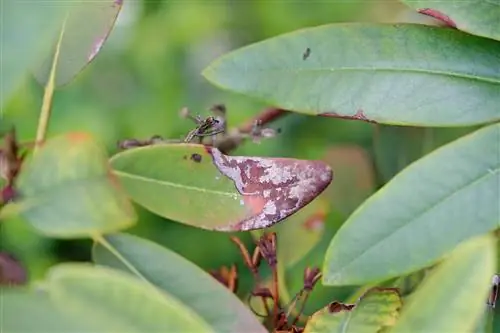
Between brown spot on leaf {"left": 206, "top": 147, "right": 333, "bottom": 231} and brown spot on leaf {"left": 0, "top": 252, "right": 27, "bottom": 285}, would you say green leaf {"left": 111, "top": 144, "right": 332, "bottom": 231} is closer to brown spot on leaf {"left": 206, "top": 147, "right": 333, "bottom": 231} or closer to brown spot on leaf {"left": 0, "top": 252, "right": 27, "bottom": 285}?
brown spot on leaf {"left": 206, "top": 147, "right": 333, "bottom": 231}

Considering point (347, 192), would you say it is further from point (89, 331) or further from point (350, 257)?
point (89, 331)

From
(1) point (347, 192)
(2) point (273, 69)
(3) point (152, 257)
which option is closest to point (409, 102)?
(2) point (273, 69)

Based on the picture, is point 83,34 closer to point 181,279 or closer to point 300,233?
point 181,279

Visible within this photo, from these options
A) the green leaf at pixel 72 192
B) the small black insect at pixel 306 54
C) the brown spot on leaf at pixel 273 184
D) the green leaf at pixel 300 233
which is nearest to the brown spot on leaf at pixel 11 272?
the green leaf at pixel 72 192

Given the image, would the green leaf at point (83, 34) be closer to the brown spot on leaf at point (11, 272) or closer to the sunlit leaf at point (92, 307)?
the brown spot on leaf at point (11, 272)

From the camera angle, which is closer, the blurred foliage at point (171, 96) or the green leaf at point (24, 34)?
the green leaf at point (24, 34)

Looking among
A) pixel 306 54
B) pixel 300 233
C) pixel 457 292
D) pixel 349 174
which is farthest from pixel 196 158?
pixel 349 174

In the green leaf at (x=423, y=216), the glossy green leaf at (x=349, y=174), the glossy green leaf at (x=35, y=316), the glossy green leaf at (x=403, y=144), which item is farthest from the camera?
the glossy green leaf at (x=349, y=174)
